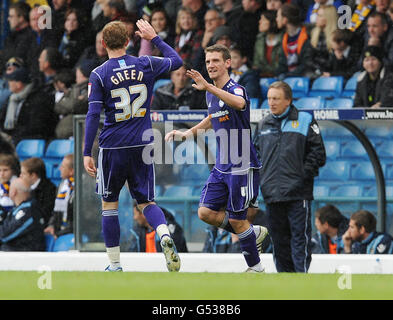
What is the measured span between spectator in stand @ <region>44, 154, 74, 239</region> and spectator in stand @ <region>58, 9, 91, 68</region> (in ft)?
8.46

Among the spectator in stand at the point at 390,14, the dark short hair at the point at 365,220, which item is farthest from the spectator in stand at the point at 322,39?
the dark short hair at the point at 365,220

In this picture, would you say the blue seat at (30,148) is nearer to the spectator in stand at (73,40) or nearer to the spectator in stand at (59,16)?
the spectator in stand at (73,40)

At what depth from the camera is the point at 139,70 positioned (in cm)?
762

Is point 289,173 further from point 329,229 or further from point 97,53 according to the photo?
point 97,53

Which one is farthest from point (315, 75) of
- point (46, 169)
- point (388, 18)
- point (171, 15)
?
point (46, 169)

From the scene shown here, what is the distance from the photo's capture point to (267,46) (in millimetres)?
12852

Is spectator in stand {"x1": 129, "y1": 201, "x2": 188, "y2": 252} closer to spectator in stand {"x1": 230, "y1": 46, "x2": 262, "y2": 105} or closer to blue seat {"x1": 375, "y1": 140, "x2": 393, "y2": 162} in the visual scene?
blue seat {"x1": 375, "y1": 140, "x2": 393, "y2": 162}

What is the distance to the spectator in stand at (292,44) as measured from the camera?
41.3ft

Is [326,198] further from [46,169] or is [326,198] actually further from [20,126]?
[20,126]

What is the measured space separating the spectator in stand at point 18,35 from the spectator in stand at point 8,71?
102mm

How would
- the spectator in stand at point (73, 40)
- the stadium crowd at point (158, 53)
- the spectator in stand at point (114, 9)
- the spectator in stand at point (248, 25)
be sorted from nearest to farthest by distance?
1. the stadium crowd at point (158, 53)
2. the spectator in stand at point (248, 25)
3. the spectator in stand at point (114, 9)
4. the spectator in stand at point (73, 40)

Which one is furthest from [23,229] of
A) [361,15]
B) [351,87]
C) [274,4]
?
[361,15]

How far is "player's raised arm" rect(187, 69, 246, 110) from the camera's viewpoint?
23.2 ft

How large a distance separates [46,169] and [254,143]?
4762 millimetres
